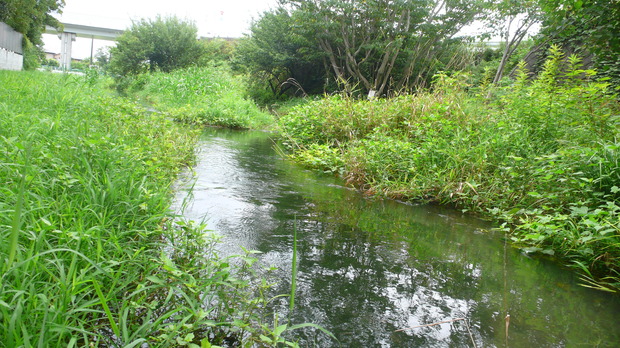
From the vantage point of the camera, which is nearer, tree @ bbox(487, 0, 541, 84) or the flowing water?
the flowing water

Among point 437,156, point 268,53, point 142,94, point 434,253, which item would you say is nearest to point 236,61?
point 268,53

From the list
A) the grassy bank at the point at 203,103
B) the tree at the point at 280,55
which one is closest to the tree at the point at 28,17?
the grassy bank at the point at 203,103

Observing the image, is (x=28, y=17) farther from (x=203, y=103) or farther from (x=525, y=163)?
(x=525, y=163)

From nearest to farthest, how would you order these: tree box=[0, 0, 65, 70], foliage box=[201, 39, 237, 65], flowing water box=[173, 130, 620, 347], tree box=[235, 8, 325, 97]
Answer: flowing water box=[173, 130, 620, 347] → tree box=[0, 0, 65, 70] → tree box=[235, 8, 325, 97] → foliage box=[201, 39, 237, 65]

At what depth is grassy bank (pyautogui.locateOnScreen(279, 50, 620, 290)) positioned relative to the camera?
9.04 feet

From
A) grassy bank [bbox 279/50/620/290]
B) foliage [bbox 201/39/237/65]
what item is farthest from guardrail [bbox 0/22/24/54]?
grassy bank [bbox 279/50/620/290]

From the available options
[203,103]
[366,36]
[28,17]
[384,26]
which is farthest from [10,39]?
[384,26]

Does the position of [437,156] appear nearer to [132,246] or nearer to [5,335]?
[132,246]

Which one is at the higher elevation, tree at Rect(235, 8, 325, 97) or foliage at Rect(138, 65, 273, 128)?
tree at Rect(235, 8, 325, 97)

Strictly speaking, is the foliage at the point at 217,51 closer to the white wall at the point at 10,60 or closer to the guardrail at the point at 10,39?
the guardrail at the point at 10,39

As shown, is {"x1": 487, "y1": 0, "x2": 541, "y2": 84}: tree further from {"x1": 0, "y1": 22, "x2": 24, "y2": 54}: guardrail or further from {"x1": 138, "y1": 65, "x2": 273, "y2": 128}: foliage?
{"x1": 0, "y1": 22, "x2": 24, "y2": 54}: guardrail

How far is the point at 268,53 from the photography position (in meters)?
17.8

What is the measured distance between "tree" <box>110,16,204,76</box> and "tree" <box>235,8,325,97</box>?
17.2 feet

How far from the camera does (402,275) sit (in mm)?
2346
